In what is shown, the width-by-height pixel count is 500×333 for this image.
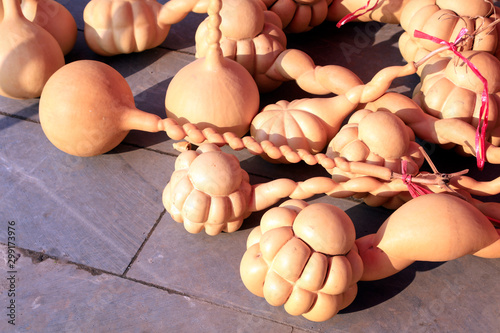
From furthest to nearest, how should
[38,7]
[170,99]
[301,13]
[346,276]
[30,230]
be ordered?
1. [301,13]
2. [38,7]
3. [170,99]
4. [30,230]
5. [346,276]

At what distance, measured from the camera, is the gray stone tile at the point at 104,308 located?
3.66ft

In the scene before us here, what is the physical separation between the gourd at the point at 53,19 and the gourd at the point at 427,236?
1.18 metres

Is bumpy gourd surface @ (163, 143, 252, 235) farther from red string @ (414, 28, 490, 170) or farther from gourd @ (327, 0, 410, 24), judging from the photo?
gourd @ (327, 0, 410, 24)

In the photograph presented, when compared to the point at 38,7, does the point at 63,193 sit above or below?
below

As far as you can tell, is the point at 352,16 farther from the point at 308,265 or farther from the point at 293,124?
the point at 308,265

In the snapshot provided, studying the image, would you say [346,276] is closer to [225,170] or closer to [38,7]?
[225,170]

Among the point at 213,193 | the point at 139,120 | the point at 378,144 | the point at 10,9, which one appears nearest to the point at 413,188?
the point at 378,144

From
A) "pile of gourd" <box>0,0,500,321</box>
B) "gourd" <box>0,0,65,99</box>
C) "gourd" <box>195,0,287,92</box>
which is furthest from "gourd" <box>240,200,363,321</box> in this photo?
"gourd" <box>0,0,65,99</box>

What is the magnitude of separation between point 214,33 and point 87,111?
1.27ft

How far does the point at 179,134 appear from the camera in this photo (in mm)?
1336

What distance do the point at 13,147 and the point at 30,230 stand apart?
12.5 inches

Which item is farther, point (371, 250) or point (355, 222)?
point (355, 222)

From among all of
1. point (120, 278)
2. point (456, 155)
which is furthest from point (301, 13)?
point (120, 278)

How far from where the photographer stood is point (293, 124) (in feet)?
4.50
